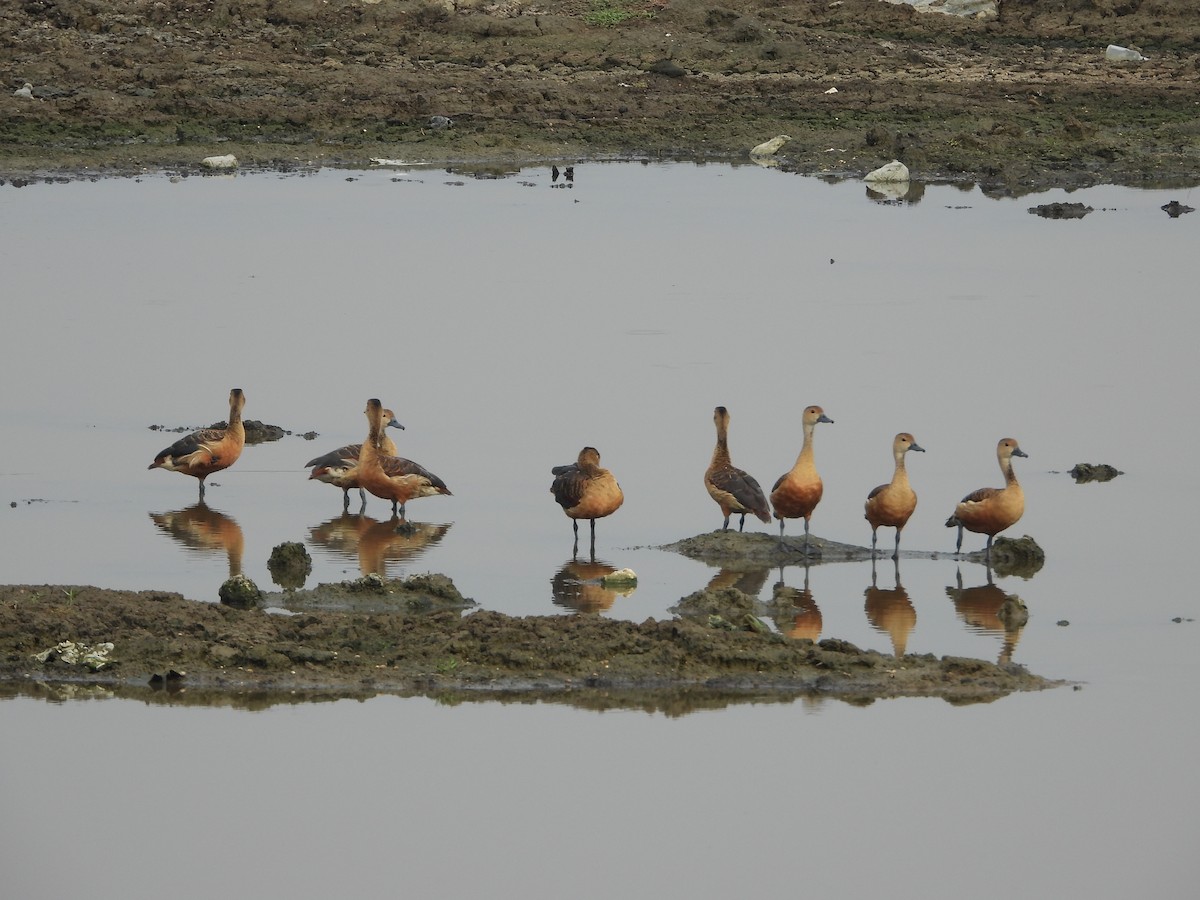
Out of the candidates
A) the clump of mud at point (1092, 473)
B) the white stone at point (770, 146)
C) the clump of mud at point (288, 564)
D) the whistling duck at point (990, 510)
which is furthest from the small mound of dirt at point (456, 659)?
the white stone at point (770, 146)

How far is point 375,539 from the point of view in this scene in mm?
14266

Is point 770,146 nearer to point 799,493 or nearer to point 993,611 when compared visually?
point 799,493

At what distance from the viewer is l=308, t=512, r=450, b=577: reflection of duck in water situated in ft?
44.7

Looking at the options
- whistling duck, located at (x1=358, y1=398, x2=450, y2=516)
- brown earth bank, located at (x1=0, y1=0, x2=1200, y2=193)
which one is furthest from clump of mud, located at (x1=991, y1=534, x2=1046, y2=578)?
brown earth bank, located at (x1=0, y1=0, x2=1200, y2=193)

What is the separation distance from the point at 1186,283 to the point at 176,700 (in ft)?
53.9

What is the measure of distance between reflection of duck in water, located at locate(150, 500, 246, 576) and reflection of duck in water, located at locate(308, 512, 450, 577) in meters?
0.55

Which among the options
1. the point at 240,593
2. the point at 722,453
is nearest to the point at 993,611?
the point at 722,453

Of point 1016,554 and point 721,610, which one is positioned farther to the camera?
point 1016,554

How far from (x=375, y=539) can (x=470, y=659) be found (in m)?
3.71

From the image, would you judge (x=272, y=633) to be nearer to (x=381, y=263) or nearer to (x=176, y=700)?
(x=176, y=700)

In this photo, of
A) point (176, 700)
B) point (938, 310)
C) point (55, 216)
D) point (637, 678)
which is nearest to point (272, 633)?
point (176, 700)

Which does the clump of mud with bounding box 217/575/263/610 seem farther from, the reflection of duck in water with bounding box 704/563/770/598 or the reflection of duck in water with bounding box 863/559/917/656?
the reflection of duck in water with bounding box 863/559/917/656

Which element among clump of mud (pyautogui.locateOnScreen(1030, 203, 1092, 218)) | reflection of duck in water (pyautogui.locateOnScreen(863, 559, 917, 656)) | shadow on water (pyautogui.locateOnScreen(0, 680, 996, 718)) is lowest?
shadow on water (pyautogui.locateOnScreen(0, 680, 996, 718))

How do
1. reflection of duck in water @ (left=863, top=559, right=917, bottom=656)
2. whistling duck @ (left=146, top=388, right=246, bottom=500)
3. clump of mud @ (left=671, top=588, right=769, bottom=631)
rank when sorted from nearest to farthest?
1. clump of mud @ (left=671, top=588, right=769, bottom=631)
2. reflection of duck in water @ (left=863, top=559, right=917, bottom=656)
3. whistling duck @ (left=146, top=388, right=246, bottom=500)
